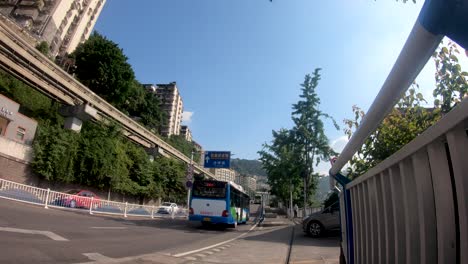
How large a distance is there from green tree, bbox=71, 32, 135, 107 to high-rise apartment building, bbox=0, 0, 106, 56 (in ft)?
37.6

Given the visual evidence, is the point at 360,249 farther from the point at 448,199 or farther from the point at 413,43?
the point at 413,43

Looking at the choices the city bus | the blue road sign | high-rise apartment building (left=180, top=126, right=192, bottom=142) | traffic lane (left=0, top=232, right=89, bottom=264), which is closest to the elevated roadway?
the blue road sign

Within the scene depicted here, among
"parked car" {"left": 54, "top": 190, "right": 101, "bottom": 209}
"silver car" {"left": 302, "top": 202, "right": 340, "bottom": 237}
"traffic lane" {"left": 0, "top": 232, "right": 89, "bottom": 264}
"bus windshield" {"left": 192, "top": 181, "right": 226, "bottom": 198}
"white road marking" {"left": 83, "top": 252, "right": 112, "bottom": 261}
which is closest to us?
"traffic lane" {"left": 0, "top": 232, "right": 89, "bottom": 264}

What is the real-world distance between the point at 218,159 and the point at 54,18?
49.6 metres

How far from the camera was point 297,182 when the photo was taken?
34.0 m

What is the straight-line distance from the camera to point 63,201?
21156mm

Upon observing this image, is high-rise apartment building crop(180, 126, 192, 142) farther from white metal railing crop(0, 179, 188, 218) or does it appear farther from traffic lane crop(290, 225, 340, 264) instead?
traffic lane crop(290, 225, 340, 264)

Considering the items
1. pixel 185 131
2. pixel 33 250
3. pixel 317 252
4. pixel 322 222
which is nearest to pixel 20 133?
pixel 322 222

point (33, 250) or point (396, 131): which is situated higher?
point (396, 131)

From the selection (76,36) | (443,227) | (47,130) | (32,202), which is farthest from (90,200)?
(76,36)

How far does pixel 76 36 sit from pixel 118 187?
50812 millimetres

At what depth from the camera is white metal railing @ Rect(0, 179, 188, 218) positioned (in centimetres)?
1866

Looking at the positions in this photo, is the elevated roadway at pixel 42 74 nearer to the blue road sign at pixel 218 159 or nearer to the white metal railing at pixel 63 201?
the blue road sign at pixel 218 159

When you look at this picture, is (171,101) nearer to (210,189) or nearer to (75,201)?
(75,201)
